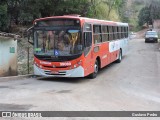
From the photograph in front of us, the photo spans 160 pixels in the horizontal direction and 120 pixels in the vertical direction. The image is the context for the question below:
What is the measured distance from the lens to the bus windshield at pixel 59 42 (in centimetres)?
1461

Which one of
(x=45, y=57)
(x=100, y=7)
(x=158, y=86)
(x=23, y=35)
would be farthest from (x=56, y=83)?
(x=100, y=7)

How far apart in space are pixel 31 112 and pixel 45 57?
6.39 metres

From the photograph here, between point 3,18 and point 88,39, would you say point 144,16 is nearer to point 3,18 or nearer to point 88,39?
point 3,18

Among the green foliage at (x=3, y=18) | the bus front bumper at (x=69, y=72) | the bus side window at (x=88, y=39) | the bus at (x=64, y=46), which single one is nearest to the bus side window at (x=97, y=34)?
the bus at (x=64, y=46)

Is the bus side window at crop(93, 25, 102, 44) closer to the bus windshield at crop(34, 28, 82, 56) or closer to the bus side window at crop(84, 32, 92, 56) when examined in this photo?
the bus side window at crop(84, 32, 92, 56)

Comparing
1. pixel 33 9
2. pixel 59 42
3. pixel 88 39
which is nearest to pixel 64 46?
pixel 59 42

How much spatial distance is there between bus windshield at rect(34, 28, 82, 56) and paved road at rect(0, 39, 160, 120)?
131 centimetres

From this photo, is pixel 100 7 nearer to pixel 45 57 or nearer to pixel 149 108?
A: pixel 45 57

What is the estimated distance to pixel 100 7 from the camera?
4431 centimetres

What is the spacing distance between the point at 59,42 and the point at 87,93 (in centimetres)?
340

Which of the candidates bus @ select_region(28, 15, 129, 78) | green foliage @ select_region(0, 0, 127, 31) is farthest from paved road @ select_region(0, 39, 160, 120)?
green foliage @ select_region(0, 0, 127, 31)

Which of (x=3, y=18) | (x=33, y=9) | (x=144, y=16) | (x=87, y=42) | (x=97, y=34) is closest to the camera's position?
(x=87, y=42)

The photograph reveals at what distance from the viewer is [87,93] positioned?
12156mm

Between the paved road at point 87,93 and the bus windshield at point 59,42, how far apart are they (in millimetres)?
1314
